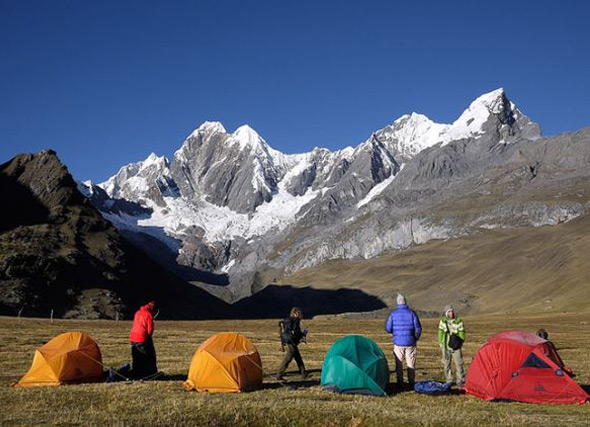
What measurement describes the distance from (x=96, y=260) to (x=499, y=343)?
15967 centimetres

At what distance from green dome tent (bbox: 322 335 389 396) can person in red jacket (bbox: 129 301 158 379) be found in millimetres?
7491

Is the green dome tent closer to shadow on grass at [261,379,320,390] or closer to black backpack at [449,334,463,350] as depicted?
shadow on grass at [261,379,320,390]

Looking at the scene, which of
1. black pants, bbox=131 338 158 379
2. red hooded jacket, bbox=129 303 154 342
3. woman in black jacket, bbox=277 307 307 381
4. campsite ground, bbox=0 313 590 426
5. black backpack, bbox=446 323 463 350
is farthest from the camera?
black pants, bbox=131 338 158 379

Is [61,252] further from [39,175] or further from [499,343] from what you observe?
[499,343]

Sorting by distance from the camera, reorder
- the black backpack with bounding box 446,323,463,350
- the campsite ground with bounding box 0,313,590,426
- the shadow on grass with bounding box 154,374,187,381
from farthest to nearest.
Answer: the shadow on grass with bounding box 154,374,187,381
the black backpack with bounding box 446,323,463,350
the campsite ground with bounding box 0,313,590,426

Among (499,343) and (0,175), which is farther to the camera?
(0,175)

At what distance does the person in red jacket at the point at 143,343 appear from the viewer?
25.3m

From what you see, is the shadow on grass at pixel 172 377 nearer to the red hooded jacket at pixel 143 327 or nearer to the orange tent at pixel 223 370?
the red hooded jacket at pixel 143 327

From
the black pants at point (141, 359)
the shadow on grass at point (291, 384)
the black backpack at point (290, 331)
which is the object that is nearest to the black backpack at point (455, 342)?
the shadow on grass at point (291, 384)

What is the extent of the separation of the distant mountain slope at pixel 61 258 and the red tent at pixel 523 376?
127480 mm

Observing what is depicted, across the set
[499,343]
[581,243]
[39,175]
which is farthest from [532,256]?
[499,343]

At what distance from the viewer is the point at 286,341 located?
990 inches

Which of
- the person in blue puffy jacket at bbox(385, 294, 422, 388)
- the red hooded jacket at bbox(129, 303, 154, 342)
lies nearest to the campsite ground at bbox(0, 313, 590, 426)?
the person in blue puffy jacket at bbox(385, 294, 422, 388)

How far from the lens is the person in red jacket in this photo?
997 inches
